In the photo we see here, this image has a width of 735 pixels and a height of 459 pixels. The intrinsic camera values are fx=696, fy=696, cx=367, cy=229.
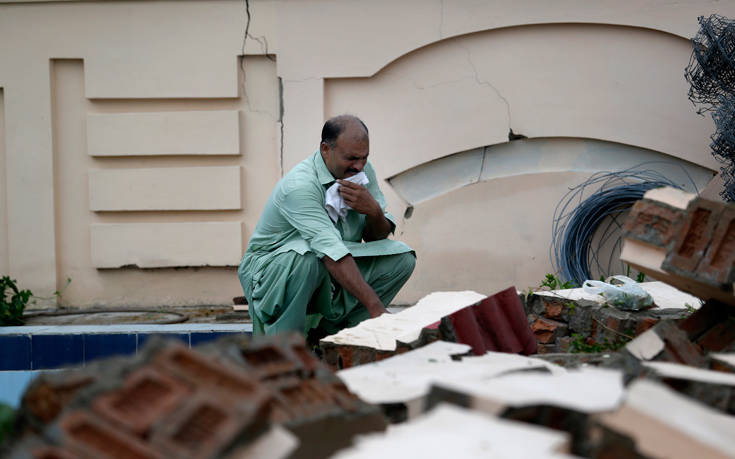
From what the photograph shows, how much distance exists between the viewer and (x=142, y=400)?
57.0 inches

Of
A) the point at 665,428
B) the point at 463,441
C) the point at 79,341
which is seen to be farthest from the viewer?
the point at 79,341

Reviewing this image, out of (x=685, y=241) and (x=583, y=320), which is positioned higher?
(x=685, y=241)

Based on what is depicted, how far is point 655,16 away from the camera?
495cm

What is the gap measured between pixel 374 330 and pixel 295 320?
2.38 feet

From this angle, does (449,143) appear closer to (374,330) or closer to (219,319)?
(219,319)

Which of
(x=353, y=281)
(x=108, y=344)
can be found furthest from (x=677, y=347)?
(x=108, y=344)

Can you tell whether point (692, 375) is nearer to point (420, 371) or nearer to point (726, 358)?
point (726, 358)

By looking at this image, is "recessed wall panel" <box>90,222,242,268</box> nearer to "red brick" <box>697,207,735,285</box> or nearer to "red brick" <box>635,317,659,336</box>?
"red brick" <box>635,317,659,336</box>

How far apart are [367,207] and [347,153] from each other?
305 mm

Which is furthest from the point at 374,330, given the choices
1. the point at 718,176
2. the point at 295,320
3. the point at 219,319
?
the point at 718,176

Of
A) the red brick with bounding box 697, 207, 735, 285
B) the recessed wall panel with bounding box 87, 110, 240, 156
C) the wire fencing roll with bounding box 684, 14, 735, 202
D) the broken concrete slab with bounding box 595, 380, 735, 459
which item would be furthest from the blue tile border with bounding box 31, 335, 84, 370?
the wire fencing roll with bounding box 684, 14, 735, 202

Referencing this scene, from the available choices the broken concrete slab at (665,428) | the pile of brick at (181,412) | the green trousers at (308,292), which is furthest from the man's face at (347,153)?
the broken concrete slab at (665,428)

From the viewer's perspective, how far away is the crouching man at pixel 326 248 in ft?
11.6

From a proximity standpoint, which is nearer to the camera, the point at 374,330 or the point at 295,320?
the point at 374,330
